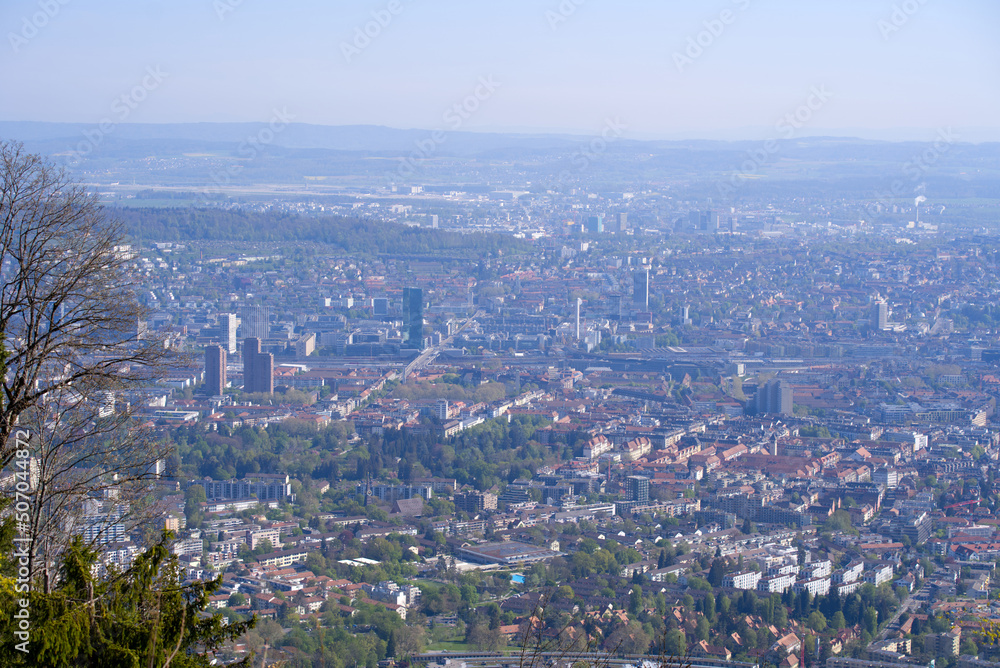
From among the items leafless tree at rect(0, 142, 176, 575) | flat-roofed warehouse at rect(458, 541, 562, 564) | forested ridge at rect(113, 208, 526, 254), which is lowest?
flat-roofed warehouse at rect(458, 541, 562, 564)

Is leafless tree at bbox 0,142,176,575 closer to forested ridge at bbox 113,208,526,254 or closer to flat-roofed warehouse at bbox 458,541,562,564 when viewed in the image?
flat-roofed warehouse at bbox 458,541,562,564

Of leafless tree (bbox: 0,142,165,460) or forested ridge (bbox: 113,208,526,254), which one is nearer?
leafless tree (bbox: 0,142,165,460)

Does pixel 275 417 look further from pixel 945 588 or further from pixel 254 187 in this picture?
pixel 254 187

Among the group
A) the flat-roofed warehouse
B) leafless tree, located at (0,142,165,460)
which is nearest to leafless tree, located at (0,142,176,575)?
leafless tree, located at (0,142,165,460)

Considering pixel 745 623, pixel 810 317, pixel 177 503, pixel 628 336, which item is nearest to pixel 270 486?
pixel 177 503

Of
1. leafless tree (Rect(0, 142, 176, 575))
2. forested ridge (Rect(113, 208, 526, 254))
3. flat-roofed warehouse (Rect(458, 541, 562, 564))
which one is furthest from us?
forested ridge (Rect(113, 208, 526, 254))
